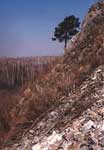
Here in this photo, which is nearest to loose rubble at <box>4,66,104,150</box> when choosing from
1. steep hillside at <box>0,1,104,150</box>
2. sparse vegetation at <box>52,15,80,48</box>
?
steep hillside at <box>0,1,104,150</box>

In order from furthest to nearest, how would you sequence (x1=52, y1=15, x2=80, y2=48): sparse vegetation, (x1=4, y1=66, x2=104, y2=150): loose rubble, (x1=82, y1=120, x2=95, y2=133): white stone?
(x1=52, y1=15, x2=80, y2=48): sparse vegetation
(x1=82, y1=120, x2=95, y2=133): white stone
(x1=4, y1=66, x2=104, y2=150): loose rubble

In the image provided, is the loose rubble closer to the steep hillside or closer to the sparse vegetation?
the steep hillside

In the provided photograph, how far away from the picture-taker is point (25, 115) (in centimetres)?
1177

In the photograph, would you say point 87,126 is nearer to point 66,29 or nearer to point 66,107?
point 66,107

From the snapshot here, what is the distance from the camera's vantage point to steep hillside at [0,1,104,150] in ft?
30.3

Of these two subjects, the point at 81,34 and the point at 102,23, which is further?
the point at 81,34

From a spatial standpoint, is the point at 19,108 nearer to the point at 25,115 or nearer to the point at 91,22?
the point at 25,115

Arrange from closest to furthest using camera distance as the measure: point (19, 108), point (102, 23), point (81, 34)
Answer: point (19, 108) → point (102, 23) → point (81, 34)

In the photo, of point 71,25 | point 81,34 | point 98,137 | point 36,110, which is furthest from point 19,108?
point 71,25

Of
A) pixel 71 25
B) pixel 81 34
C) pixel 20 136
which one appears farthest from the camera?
pixel 71 25

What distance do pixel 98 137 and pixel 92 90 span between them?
230cm

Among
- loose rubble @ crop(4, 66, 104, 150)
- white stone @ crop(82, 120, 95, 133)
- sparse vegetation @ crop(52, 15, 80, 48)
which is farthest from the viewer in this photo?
sparse vegetation @ crop(52, 15, 80, 48)

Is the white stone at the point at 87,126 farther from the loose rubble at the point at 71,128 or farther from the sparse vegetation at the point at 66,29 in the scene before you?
the sparse vegetation at the point at 66,29

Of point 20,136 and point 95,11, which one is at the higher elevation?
point 95,11
